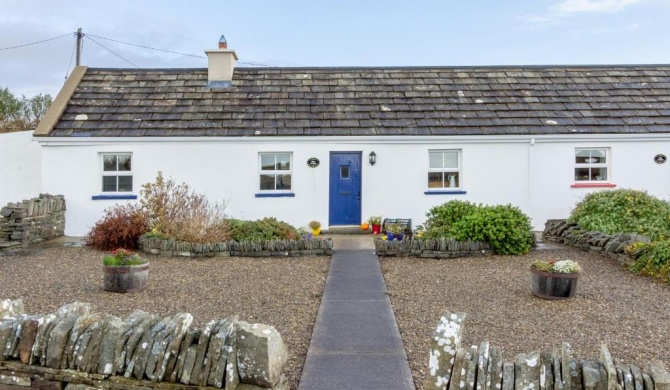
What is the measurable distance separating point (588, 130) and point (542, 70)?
4.13 metres

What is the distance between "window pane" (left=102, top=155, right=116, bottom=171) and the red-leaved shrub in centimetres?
329

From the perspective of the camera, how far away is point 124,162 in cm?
1666

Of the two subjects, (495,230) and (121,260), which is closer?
(121,260)

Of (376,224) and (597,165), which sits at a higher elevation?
(597,165)

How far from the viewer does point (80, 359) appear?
4516 millimetres

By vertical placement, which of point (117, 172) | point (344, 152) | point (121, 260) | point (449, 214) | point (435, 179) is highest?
point (344, 152)

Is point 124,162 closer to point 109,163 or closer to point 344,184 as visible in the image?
point 109,163

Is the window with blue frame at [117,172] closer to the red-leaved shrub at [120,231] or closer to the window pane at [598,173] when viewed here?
the red-leaved shrub at [120,231]

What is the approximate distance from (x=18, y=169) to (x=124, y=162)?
534 cm

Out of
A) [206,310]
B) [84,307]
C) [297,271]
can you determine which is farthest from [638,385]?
[297,271]

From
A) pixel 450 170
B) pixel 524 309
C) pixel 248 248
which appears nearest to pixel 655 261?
pixel 524 309

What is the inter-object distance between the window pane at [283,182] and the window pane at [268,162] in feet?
1.19

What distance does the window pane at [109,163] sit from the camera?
54.3 ft

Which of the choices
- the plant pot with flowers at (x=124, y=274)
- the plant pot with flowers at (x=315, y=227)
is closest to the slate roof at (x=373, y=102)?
the plant pot with flowers at (x=315, y=227)
